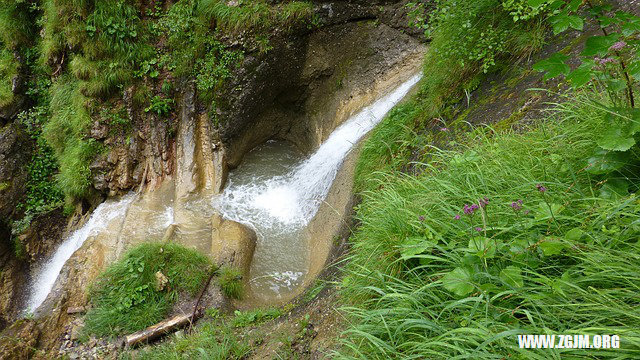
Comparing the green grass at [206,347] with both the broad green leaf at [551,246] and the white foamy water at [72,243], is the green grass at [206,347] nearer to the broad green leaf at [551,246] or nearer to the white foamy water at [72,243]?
the broad green leaf at [551,246]

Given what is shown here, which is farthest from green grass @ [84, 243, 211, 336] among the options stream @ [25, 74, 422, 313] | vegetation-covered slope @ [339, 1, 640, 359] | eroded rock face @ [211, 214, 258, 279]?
vegetation-covered slope @ [339, 1, 640, 359]

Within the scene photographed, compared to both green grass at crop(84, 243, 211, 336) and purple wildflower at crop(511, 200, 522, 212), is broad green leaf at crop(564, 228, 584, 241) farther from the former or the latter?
green grass at crop(84, 243, 211, 336)

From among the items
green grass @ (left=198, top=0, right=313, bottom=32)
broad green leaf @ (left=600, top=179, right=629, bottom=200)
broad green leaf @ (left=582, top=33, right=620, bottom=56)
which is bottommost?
broad green leaf @ (left=600, top=179, right=629, bottom=200)

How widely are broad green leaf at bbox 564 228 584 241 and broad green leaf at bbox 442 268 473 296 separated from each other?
44 cm

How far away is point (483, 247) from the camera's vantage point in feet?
5.61

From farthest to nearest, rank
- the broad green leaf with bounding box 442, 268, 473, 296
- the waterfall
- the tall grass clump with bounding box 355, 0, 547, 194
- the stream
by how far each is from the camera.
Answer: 1. the waterfall
2. the stream
3. the tall grass clump with bounding box 355, 0, 547, 194
4. the broad green leaf with bounding box 442, 268, 473, 296

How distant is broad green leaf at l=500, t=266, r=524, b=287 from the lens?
153cm

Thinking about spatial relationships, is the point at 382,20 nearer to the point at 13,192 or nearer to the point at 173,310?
the point at 173,310

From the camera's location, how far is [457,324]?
1.62 metres

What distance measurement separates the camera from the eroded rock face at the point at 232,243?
16.9 feet

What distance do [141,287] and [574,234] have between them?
4.47 metres

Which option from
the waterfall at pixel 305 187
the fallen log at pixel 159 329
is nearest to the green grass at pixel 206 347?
the fallen log at pixel 159 329

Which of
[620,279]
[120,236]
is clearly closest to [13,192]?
[120,236]

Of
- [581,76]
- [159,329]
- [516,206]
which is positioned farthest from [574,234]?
[159,329]
